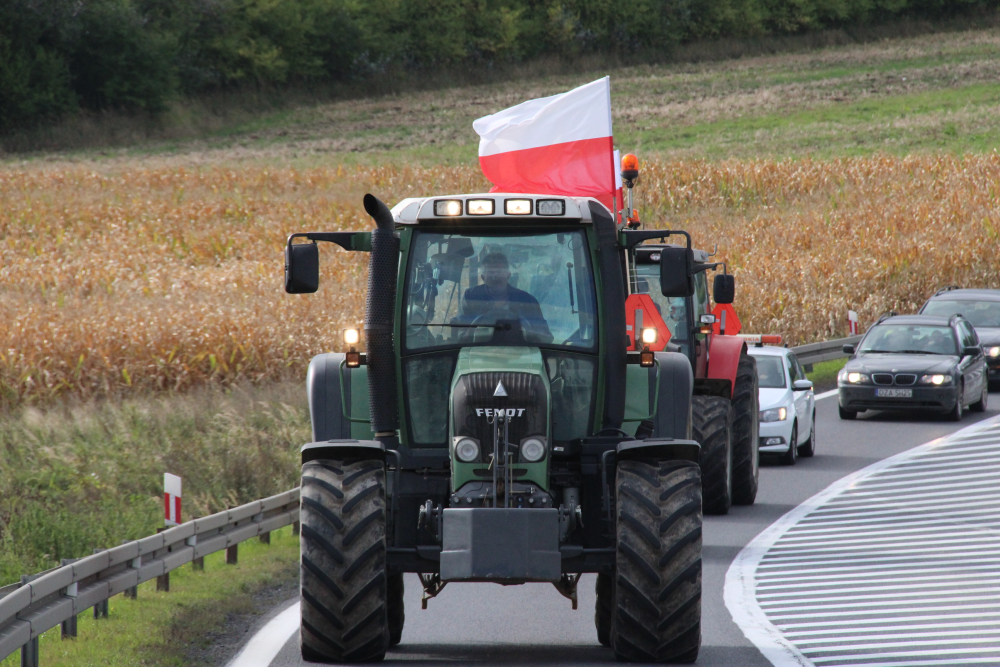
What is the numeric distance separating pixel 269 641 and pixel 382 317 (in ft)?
7.60

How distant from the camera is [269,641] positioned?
9109 mm

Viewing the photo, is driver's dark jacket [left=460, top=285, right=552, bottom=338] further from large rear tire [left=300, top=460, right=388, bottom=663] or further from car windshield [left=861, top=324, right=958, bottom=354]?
car windshield [left=861, top=324, right=958, bottom=354]

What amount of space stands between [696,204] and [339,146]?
22125 millimetres

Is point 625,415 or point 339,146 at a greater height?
point 339,146

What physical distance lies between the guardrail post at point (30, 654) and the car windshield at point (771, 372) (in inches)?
479

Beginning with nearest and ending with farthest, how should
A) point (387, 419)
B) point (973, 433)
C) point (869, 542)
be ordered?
point (387, 419)
point (869, 542)
point (973, 433)

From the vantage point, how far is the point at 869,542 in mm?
12906

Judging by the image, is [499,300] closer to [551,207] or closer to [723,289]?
[551,207]

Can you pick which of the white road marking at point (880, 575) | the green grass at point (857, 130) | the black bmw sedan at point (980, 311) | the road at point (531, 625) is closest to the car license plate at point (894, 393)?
the white road marking at point (880, 575)

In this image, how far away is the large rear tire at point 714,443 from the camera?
13.7 m

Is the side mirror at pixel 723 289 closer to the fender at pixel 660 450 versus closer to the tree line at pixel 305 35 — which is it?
the fender at pixel 660 450

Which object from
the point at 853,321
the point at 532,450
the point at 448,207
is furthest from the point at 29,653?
the point at 853,321

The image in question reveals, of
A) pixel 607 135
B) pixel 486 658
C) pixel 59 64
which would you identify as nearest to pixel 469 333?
pixel 486 658

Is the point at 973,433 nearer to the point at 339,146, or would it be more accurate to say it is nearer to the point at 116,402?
the point at 116,402
